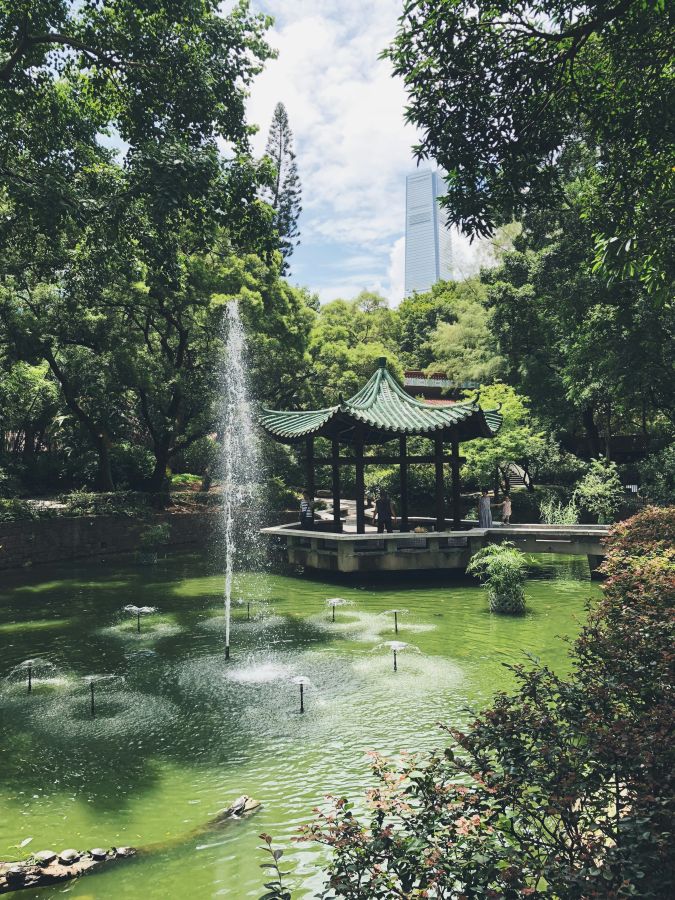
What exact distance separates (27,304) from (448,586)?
17.4 meters

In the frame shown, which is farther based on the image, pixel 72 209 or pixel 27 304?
pixel 27 304

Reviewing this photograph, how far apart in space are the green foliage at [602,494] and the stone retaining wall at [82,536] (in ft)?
51.1

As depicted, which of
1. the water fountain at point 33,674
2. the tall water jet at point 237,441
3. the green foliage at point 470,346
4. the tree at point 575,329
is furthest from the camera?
the green foliage at point 470,346

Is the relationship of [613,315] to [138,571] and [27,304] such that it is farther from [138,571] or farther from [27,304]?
[27,304]

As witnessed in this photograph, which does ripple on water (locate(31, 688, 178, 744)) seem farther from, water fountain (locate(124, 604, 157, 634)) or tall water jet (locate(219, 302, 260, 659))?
tall water jet (locate(219, 302, 260, 659))

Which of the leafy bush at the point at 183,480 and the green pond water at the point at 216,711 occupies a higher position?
the leafy bush at the point at 183,480

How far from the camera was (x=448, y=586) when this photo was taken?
16.7 meters

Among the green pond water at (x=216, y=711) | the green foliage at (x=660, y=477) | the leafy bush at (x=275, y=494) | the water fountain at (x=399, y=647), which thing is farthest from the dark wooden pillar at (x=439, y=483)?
the leafy bush at (x=275, y=494)

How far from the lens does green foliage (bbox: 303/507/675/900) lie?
8.39 feet

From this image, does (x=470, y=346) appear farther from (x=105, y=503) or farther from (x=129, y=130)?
(x=129, y=130)

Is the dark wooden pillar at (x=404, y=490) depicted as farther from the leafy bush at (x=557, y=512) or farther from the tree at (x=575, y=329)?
the leafy bush at (x=557, y=512)

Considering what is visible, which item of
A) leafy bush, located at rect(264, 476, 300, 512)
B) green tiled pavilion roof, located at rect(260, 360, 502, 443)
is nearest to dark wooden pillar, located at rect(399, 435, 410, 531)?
green tiled pavilion roof, located at rect(260, 360, 502, 443)

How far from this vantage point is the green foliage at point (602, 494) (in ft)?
73.4

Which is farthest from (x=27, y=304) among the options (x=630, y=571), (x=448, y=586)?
(x=630, y=571)
